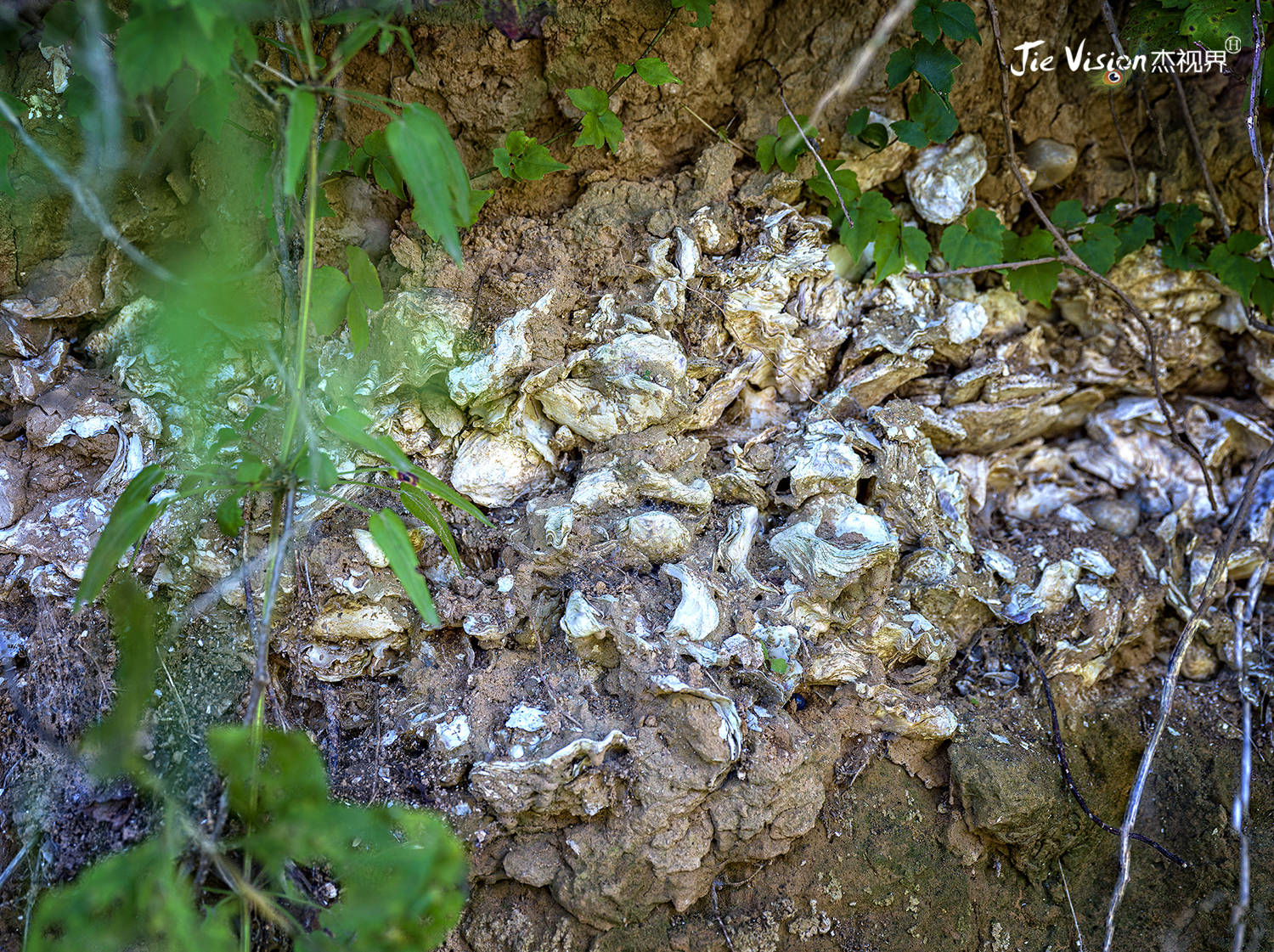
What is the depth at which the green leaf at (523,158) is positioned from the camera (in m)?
1.96

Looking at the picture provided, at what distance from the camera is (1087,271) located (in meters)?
2.19

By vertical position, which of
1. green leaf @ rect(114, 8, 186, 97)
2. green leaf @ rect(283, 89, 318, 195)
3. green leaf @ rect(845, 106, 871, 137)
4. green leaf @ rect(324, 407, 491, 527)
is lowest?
green leaf @ rect(324, 407, 491, 527)

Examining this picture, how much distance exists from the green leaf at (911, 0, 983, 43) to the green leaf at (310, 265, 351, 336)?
4.93 feet

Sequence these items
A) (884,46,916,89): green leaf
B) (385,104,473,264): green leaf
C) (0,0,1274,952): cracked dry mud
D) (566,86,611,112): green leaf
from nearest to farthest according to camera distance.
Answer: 1. (385,104,473,264): green leaf
2. (0,0,1274,952): cracked dry mud
3. (566,86,611,112): green leaf
4. (884,46,916,89): green leaf

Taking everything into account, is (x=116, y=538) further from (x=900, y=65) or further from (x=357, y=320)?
(x=900, y=65)

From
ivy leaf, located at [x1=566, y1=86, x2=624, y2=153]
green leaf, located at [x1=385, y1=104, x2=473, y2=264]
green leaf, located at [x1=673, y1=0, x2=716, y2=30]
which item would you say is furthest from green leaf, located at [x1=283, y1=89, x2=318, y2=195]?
green leaf, located at [x1=673, y1=0, x2=716, y2=30]

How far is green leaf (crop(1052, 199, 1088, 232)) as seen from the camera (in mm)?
2334

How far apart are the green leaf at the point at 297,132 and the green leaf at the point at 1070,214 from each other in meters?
2.05

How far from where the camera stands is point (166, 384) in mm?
2031

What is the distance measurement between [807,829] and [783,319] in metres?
1.28

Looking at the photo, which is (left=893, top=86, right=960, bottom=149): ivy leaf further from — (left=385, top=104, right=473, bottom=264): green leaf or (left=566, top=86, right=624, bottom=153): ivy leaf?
(left=385, top=104, right=473, bottom=264): green leaf

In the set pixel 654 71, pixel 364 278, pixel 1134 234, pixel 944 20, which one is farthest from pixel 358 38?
pixel 1134 234

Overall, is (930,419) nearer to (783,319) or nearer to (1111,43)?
(783,319)

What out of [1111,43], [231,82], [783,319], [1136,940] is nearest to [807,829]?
[1136,940]
